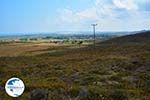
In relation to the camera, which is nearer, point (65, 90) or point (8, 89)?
point (8, 89)

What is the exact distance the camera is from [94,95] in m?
13.0

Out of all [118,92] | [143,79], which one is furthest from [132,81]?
[118,92]

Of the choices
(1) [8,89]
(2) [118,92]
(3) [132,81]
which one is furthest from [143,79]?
(1) [8,89]

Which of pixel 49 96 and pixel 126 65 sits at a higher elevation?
pixel 49 96

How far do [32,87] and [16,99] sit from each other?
12.8 ft

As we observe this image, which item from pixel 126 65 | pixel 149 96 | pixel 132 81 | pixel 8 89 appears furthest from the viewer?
pixel 126 65

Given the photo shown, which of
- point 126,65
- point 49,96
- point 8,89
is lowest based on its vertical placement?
point 126,65

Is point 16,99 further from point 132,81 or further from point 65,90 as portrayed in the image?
point 132,81

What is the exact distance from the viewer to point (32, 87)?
55.7ft

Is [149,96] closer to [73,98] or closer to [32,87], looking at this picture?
[73,98]

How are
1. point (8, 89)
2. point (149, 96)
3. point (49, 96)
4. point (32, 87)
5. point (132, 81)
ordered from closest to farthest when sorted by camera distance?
point (8, 89), point (49, 96), point (149, 96), point (32, 87), point (132, 81)

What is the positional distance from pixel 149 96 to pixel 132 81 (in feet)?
20.7

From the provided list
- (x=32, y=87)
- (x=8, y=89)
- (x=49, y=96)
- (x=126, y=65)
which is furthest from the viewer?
(x=126, y=65)

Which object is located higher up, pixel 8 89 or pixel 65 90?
pixel 8 89
